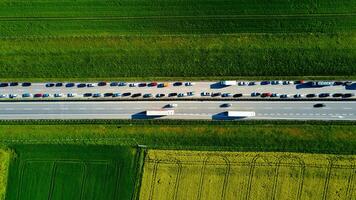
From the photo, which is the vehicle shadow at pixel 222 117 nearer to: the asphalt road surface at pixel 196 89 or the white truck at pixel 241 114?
the white truck at pixel 241 114

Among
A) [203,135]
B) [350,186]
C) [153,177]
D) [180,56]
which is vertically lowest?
[350,186]

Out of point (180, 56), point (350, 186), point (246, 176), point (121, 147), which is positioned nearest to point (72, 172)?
point (121, 147)

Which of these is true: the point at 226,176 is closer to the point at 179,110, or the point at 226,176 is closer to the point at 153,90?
the point at 179,110

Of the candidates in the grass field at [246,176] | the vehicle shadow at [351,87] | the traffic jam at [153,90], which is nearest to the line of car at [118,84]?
the traffic jam at [153,90]

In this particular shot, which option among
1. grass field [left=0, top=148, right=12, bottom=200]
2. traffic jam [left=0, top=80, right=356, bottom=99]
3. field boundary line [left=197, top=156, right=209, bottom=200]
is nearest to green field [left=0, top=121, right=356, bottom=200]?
grass field [left=0, top=148, right=12, bottom=200]

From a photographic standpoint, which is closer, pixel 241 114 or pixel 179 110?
pixel 241 114

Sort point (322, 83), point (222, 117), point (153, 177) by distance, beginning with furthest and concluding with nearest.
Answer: point (222, 117) < point (153, 177) < point (322, 83)

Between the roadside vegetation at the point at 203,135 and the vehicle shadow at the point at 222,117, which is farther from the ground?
the vehicle shadow at the point at 222,117
